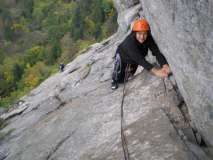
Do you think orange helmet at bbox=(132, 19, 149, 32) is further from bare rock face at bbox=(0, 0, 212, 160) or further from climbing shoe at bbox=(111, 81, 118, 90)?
climbing shoe at bbox=(111, 81, 118, 90)

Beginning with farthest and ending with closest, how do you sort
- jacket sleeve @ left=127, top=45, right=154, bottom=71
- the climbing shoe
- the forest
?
the forest < the climbing shoe < jacket sleeve @ left=127, top=45, right=154, bottom=71

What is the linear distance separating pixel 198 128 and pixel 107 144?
56.2 inches

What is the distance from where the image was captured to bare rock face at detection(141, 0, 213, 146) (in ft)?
13.4

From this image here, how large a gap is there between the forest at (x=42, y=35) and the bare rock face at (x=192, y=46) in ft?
107

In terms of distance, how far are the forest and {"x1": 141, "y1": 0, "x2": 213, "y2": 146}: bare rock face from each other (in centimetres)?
3269

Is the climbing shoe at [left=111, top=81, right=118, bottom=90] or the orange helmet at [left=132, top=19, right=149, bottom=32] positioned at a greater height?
the orange helmet at [left=132, top=19, right=149, bottom=32]

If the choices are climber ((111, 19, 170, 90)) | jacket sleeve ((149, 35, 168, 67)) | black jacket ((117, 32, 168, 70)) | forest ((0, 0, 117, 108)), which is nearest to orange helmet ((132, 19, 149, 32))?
climber ((111, 19, 170, 90))

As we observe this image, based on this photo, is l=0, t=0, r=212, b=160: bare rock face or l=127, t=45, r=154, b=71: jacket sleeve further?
l=127, t=45, r=154, b=71: jacket sleeve

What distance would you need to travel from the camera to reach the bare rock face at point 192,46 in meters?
4.08

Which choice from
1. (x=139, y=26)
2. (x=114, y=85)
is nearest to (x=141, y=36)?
(x=139, y=26)

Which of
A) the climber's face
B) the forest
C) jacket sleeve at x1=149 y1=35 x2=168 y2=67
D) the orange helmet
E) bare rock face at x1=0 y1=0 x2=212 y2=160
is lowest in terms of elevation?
the forest

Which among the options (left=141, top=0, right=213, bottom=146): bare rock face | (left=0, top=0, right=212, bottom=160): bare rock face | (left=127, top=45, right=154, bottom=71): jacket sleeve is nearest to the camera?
(left=141, top=0, right=213, bottom=146): bare rock face

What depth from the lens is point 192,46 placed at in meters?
4.45

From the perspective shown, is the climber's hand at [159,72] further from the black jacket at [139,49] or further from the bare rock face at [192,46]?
the bare rock face at [192,46]
